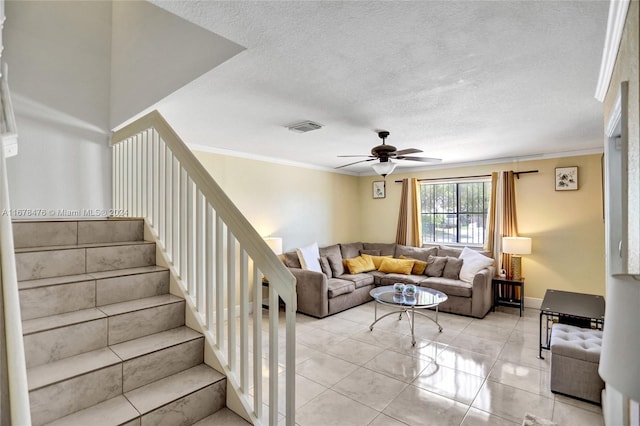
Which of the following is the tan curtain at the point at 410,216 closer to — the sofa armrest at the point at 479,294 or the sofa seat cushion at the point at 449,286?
the sofa seat cushion at the point at 449,286

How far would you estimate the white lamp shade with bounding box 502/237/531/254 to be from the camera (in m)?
4.86

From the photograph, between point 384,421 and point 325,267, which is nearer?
point 384,421

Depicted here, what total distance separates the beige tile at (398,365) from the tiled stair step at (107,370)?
1.89m

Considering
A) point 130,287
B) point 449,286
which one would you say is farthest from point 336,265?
point 130,287

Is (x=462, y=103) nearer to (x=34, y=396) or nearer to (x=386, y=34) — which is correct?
(x=386, y=34)

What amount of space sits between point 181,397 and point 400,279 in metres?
4.35

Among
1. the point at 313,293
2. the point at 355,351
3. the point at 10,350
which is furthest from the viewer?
the point at 313,293

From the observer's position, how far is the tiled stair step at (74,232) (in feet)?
7.25

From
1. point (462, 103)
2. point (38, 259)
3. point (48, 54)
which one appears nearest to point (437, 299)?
point (462, 103)

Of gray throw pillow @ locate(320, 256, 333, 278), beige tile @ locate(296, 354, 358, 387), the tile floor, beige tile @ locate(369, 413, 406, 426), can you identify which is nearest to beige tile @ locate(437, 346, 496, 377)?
the tile floor

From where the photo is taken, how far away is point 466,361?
3.30 metres

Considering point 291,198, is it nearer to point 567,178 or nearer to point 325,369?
point 325,369

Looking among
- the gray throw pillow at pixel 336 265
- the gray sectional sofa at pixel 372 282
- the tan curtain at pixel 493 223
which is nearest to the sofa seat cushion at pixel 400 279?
the gray sectional sofa at pixel 372 282

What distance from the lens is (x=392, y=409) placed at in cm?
250
